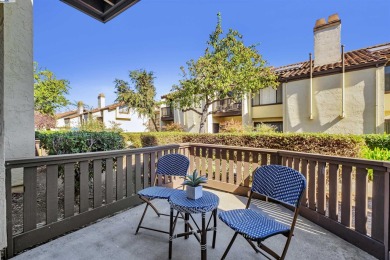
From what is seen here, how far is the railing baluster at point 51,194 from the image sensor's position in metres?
2.37

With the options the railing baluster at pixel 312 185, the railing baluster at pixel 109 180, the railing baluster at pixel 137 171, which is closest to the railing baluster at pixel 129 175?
the railing baluster at pixel 137 171

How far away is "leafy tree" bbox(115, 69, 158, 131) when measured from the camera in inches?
649

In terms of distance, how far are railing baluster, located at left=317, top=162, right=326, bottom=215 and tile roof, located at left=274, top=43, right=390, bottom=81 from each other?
354 inches

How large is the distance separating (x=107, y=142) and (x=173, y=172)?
6.88 feet

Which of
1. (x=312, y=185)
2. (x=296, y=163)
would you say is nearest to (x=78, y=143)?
(x=296, y=163)

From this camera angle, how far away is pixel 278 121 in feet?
40.4

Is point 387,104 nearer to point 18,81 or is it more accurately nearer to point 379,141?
point 379,141

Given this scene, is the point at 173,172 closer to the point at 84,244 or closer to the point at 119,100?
the point at 84,244

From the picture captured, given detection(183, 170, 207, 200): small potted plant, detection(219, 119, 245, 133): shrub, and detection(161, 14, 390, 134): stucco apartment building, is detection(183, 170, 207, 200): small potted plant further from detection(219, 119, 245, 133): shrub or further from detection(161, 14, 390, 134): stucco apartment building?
detection(161, 14, 390, 134): stucco apartment building

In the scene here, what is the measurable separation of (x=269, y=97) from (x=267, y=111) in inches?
35.9

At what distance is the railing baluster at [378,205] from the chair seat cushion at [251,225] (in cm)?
105

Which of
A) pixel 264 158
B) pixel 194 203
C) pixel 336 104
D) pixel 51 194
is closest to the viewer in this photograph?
pixel 194 203

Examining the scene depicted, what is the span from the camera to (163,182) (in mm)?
4270

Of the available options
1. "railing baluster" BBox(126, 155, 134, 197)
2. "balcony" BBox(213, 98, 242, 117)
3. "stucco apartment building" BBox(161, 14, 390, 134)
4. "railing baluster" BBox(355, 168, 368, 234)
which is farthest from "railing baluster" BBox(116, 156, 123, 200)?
"balcony" BBox(213, 98, 242, 117)
